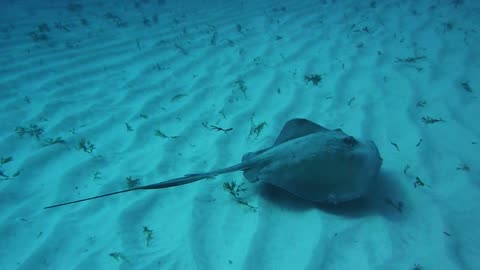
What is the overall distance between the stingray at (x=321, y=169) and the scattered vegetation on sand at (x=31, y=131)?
5.83 feet

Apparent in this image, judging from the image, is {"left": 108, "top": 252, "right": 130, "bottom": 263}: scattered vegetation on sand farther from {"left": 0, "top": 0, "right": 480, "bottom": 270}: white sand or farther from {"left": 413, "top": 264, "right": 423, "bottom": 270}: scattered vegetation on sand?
{"left": 413, "top": 264, "right": 423, "bottom": 270}: scattered vegetation on sand

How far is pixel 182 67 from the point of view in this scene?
19.4ft

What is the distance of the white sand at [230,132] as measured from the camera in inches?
105

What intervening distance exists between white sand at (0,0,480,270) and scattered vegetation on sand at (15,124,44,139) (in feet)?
0.19

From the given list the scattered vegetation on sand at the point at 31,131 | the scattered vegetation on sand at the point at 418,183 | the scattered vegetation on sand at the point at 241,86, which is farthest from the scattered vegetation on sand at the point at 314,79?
the scattered vegetation on sand at the point at 31,131

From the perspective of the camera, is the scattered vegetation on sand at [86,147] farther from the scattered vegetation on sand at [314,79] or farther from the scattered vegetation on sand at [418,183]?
the scattered vegetation on sand at [418,183]

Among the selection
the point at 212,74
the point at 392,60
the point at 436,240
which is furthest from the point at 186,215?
the point at 392,60

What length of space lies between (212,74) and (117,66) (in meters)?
1.88

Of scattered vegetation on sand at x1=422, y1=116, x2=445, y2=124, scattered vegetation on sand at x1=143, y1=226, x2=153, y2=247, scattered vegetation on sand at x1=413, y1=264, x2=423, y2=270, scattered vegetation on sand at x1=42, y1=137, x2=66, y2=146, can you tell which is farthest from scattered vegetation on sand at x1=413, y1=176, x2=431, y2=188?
scattered vegetation on sand at x1=42, y1=137, x2=66, y2=146

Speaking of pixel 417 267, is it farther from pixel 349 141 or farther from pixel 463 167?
pixel 463 167

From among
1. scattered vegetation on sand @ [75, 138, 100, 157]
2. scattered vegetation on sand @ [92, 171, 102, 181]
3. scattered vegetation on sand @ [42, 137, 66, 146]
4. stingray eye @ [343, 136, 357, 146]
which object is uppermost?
stingray eye @ [343, 136, 357, 146]

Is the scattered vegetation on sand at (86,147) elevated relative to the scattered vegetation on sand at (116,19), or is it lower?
lower

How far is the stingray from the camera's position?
2695 mm

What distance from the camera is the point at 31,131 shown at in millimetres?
4074
